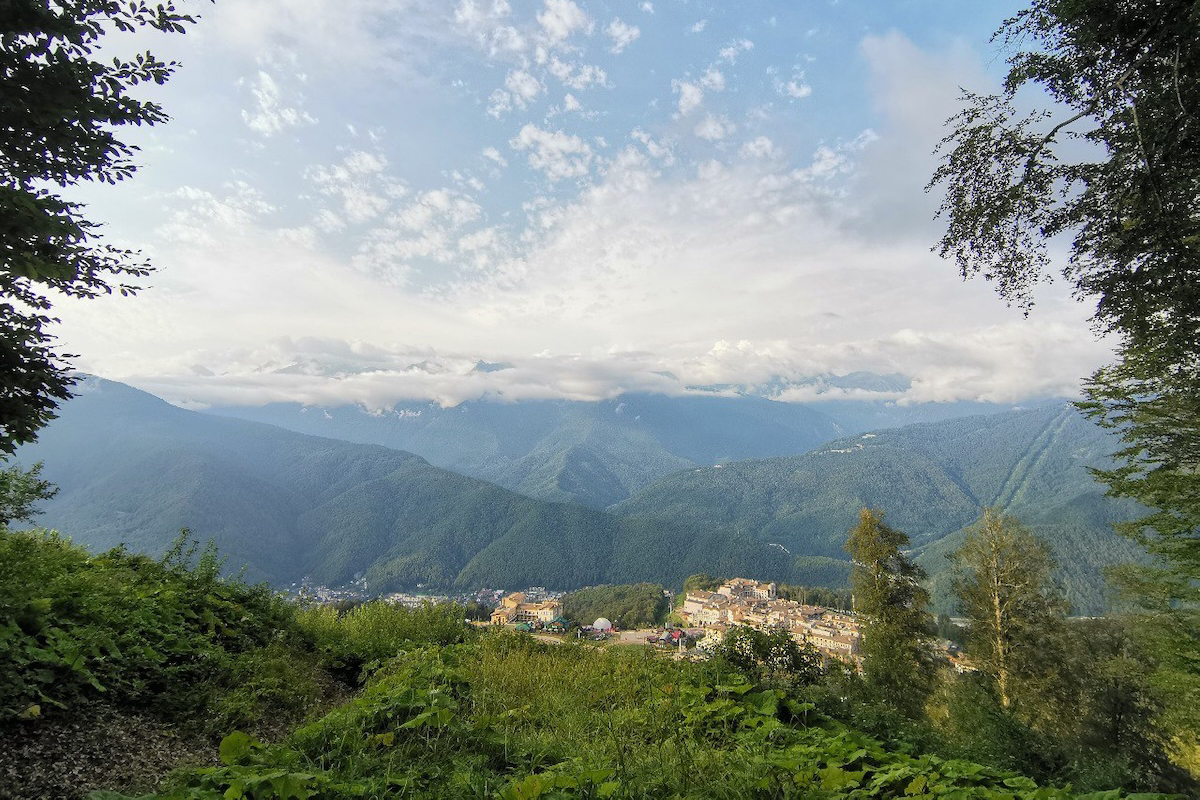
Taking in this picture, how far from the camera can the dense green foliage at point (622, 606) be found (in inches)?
2373

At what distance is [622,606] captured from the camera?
7575 centimetres

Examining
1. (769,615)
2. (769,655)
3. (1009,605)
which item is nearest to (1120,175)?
(769,655)

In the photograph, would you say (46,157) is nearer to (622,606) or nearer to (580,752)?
(580,752)

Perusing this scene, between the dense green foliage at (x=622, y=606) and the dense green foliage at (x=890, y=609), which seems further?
the dense green foliage at (x=622, y=606)

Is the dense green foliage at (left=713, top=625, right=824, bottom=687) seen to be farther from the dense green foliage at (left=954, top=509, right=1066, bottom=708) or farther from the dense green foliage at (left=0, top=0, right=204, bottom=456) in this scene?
the dense green foliage at (left=954, top=509, right=1066, bottom=708)

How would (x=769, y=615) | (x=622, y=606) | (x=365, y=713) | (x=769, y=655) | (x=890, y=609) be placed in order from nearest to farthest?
(x=365, y=713), (x=769, y=655), (x=890, y=609), (x=769, y=615), (x=622, y=606)

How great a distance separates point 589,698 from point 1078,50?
895 centimetres

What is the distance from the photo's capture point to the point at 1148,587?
13.1 meters

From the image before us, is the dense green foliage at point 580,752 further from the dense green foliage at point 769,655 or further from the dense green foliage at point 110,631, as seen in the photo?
the dense green foliage at point 110,631

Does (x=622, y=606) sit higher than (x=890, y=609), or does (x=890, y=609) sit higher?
(x=890, y=609)

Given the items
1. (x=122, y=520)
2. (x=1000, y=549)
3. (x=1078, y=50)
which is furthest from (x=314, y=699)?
(x=122, y=520)

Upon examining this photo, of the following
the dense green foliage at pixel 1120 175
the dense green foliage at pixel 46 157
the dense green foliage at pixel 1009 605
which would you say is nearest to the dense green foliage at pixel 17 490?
the dense green foliage at pixel 46 157

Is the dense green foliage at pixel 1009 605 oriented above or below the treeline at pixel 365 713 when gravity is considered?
below

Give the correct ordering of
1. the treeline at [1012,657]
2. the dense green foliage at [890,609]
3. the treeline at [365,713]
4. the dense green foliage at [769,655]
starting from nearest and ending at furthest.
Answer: the treeline at [365,713] < the dense green foliage at [769,655] < the treeline at [1012,657] < the dense green foliage at [890,609]
